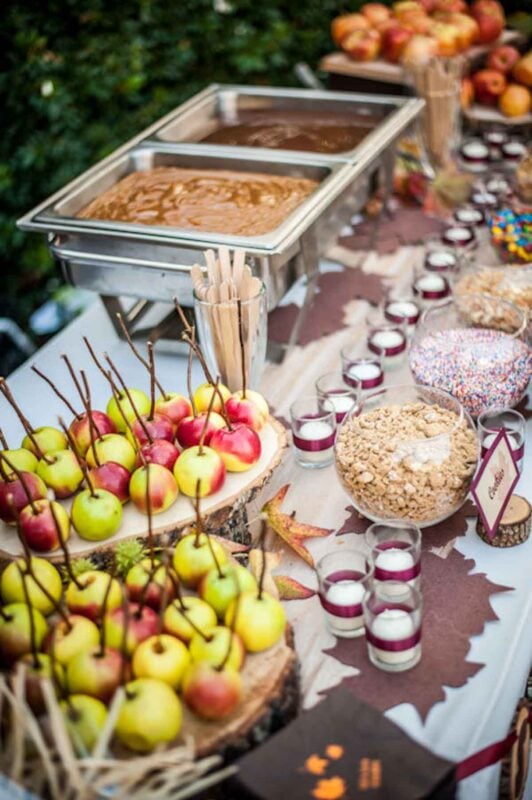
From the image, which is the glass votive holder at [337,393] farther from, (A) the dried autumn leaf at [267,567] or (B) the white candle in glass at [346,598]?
(B) the white candle in glass at [346,598]

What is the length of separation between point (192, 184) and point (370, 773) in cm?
157

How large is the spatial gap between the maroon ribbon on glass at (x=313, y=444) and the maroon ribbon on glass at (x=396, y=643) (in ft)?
1.64

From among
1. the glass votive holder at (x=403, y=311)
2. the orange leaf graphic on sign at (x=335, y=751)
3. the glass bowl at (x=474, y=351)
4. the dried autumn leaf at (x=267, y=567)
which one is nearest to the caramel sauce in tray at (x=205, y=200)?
the glass votive holder at (x=403, y=311)

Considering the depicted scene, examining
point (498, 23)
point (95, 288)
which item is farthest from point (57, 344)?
point (498, 23)

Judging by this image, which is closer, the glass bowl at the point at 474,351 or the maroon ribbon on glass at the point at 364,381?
the glass bowl at the point at 474,351

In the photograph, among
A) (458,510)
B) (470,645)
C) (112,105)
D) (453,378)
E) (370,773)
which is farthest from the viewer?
(112,105)

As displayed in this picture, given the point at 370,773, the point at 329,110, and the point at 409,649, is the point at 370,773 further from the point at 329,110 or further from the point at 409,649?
the point at 329,110

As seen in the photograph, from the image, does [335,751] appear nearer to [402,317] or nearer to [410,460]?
[410,460]

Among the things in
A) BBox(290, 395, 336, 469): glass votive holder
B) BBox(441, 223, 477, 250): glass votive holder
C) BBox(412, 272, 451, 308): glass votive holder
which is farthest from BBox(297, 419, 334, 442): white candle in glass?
BBox(441, 223, 477, 250): glass votive holder

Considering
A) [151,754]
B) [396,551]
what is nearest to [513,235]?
[396,551]

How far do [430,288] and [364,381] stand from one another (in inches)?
16.4

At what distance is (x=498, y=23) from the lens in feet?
10.4

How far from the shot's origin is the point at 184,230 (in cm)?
193

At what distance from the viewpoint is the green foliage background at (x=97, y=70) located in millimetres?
3121
